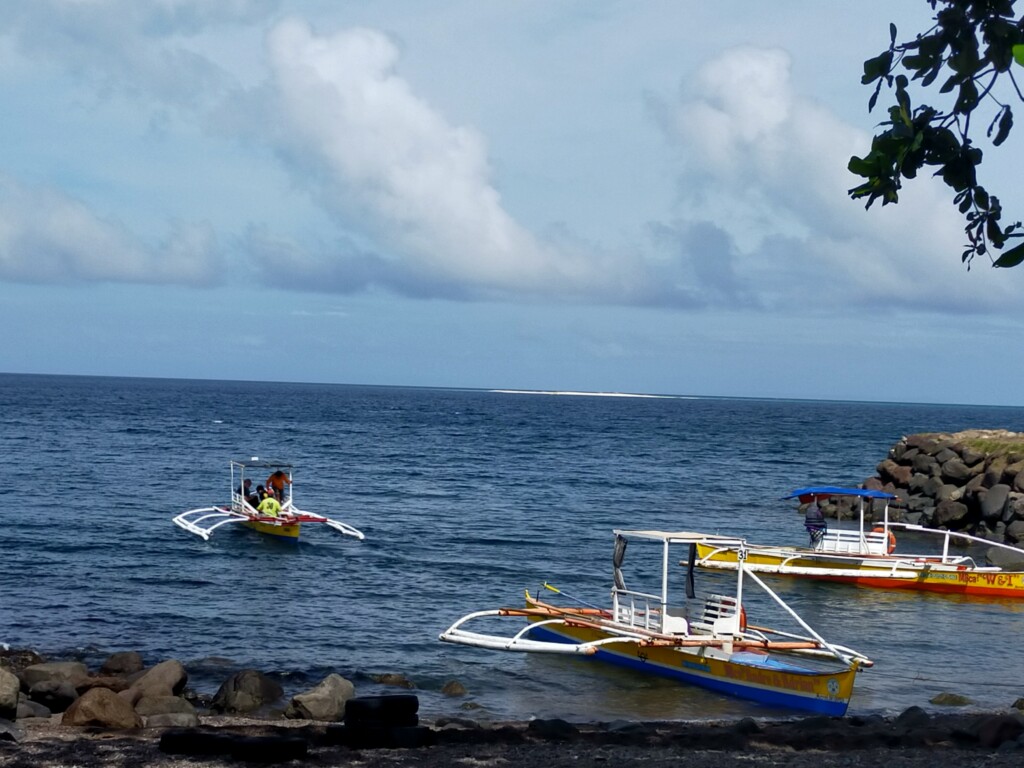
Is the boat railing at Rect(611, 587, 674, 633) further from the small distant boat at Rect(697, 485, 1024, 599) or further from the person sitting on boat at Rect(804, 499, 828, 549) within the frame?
the person sitting on boat at Rect(804, 499, 828, 549)

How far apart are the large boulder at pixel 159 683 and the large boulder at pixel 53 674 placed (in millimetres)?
757

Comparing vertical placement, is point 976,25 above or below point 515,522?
above

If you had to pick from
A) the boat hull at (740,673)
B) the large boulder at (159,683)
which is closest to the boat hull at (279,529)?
the boat hull at (740,673)

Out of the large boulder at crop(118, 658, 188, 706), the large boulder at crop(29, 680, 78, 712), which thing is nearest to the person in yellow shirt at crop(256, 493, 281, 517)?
the large boulder at crop(118, 658, 188, 706)

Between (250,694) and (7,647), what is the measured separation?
570cm

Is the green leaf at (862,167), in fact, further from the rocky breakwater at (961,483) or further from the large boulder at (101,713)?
the rocky breakwater at (961,483)

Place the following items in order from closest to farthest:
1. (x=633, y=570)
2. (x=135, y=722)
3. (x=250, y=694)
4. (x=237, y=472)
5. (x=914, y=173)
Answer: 1. (x=914, y=173)
2. (x=135, y=722)
3. (x=250, y=694)
4. (x=633, y=570)
5. (x=237, y=472)

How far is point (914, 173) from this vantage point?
6273 millimetres

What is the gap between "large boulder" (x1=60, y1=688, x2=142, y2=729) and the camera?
45.9ft

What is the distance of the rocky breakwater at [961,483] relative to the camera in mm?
39344

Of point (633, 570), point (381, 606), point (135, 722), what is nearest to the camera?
point (135, 722)

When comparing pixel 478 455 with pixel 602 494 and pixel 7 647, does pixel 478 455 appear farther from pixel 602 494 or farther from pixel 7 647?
pixel 7 647

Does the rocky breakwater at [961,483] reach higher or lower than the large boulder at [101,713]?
higher

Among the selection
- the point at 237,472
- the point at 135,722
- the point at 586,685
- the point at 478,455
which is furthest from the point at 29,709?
the point at 478,455
